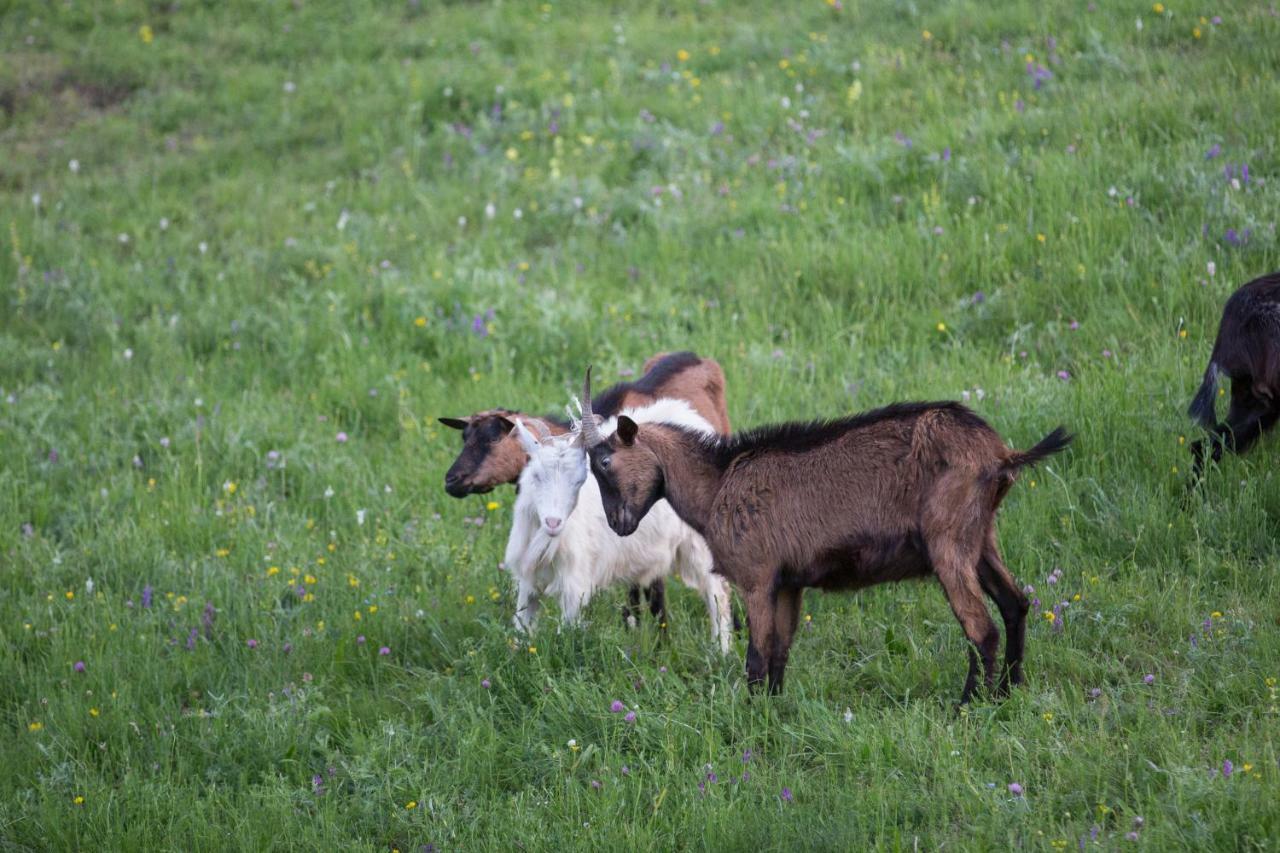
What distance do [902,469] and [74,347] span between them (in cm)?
809

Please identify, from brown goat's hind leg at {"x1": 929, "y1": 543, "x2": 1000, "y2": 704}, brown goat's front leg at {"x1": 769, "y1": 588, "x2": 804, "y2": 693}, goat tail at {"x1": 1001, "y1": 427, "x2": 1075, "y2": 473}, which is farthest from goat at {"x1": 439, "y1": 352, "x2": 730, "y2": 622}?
goat tail at {"x1": 1001, "y1": 427, "x2": 1075, "y2": 473}

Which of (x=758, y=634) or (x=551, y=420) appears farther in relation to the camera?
(x=551, y=420)

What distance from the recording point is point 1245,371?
7223 millimetres

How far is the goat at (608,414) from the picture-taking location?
741cm

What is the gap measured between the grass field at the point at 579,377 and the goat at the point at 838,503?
0.40 m

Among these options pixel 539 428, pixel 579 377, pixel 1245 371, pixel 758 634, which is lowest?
pixel 579 377

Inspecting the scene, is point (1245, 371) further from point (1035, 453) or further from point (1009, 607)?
point (1009, 607)

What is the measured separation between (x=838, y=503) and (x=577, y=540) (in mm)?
1554

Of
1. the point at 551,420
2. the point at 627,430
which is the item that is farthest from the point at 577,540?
the point at 551,420

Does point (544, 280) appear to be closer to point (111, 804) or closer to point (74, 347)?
point (74, 347)

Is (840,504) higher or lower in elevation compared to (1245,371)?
lower

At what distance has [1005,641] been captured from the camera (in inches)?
254

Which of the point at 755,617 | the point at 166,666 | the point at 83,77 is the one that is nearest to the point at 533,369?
the point at 166,666

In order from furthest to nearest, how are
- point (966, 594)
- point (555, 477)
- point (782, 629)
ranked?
point (555, 477)
point (782, 629)
point (966, 594)
